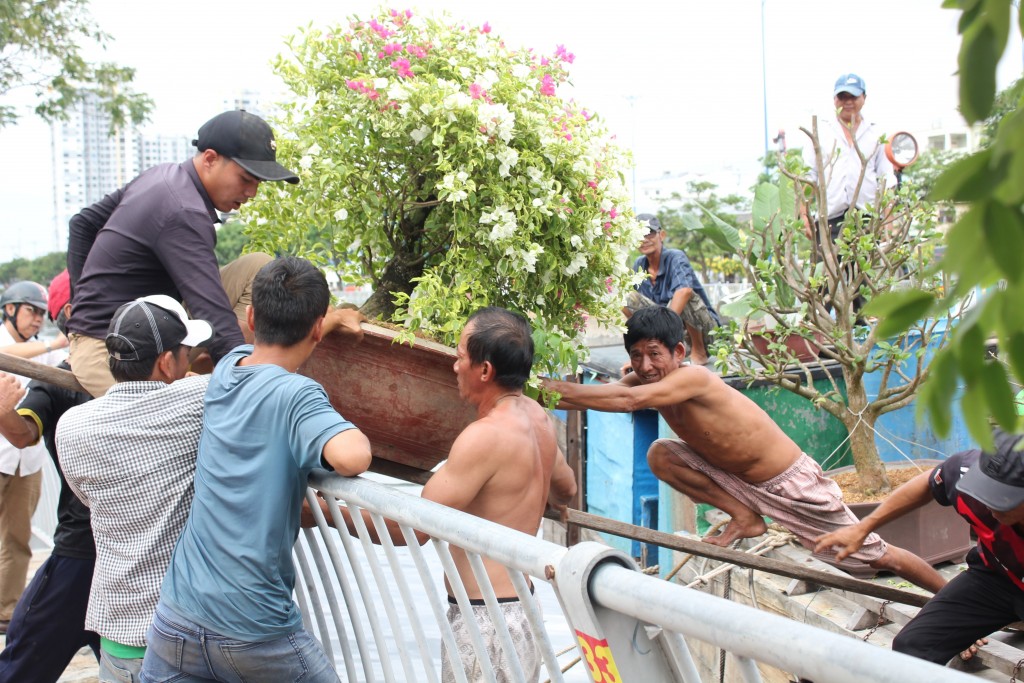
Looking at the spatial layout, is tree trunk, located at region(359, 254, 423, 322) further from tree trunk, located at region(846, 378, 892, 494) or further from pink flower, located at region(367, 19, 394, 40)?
tree trunk, located at region(846, 378, 892, 494)

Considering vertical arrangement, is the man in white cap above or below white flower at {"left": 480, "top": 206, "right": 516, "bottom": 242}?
below

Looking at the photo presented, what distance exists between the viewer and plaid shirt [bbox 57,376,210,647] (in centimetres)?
262

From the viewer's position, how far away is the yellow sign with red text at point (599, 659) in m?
1.76

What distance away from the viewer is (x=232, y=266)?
346cm

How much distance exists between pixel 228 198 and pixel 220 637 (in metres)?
1.43

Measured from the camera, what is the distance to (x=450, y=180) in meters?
2.98

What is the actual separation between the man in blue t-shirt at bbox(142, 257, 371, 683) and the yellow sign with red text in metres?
0.87

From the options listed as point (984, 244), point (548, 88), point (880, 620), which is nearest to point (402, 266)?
point (548, 88)

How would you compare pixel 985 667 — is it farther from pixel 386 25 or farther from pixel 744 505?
pixel 386 25

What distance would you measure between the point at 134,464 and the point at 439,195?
1250mm

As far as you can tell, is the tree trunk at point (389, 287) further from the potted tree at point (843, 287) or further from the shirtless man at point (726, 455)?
the potted tree at point (843, 287)

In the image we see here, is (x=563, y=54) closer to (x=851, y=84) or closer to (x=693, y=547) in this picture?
(x=693, y=547)

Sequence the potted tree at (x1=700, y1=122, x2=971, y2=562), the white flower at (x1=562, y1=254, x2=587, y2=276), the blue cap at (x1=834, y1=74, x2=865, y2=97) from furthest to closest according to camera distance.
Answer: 1. the blue cap at (x1=834, y1=74, x2=865, y2=97)
2. the potted tree at (x1=700, y1=122, x2=971, y2=562)
3. the white flower at (x1=562, y1=254, x2=587, y2=276)

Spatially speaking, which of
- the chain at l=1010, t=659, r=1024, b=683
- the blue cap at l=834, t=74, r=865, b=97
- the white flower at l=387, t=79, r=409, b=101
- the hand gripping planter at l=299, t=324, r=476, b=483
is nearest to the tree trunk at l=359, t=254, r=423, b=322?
the hand gripping planter at l=299, t=324, r=476, b=483
